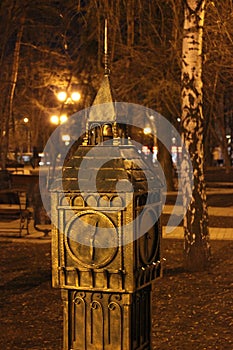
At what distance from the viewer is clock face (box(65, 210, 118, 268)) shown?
424 centimetres

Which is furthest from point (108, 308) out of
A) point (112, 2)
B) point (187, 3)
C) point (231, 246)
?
point (112, 2)

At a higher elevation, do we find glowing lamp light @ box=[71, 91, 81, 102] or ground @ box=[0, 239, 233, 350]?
glowing lamp light @ box=[71, 91, 81, 102]

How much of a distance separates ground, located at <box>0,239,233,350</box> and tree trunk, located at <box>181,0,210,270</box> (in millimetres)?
326

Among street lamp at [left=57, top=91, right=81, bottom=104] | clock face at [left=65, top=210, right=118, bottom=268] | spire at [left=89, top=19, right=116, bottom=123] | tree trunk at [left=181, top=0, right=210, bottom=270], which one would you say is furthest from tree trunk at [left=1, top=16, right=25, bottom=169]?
clock face at [left=65, top=210, right=118, bottom=268]

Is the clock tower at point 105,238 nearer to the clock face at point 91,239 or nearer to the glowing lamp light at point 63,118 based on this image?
the clock face at point 91,239

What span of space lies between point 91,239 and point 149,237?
35 centimetres

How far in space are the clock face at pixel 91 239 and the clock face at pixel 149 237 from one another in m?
0.18

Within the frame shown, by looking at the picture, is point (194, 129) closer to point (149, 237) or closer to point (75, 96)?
point (149, 237)

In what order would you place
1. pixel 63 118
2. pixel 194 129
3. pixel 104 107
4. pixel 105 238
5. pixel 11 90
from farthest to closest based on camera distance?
pixel 63 118 → pixel 11 90 → pixel 194 129 → pixel 104 107 → pixel 105 238

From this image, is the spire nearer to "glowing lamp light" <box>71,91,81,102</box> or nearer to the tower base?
the tower base

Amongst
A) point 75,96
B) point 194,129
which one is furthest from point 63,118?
point 194,129

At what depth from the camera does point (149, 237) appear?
4.42 metres

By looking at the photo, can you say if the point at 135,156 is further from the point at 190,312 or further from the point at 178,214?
the point at 178,214

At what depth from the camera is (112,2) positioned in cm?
1543
